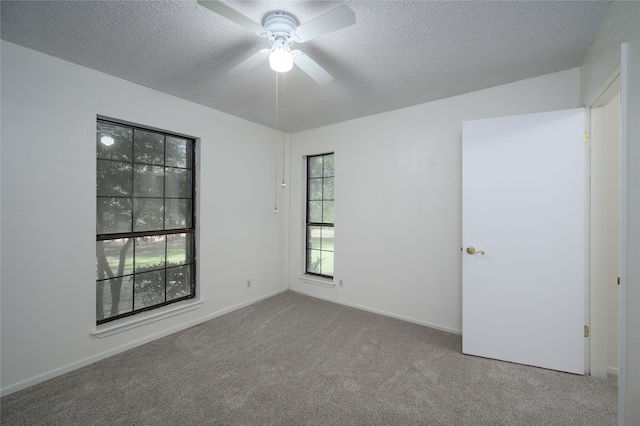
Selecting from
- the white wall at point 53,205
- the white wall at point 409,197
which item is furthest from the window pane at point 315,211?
the white wall at point 53,205

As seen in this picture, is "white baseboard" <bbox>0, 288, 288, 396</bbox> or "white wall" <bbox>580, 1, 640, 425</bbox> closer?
"white wall" <bbox>580, 1, 640, 425</bbox>

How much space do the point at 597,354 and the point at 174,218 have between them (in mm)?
4116

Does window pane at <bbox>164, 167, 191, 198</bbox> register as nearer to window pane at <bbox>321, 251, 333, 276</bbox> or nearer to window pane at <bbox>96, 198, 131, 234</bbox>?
window pane at <bbox>96, 198, 131, 234</bbox>

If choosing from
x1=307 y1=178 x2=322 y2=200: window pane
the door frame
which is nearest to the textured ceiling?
the door frame

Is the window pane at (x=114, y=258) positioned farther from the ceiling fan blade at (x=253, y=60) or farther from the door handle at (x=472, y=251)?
the door handle at (x=472, y=251)

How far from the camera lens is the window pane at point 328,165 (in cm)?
395

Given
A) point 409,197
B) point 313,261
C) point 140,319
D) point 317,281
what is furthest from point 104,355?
point 409,197

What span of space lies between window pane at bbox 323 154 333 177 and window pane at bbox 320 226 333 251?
2.67ft

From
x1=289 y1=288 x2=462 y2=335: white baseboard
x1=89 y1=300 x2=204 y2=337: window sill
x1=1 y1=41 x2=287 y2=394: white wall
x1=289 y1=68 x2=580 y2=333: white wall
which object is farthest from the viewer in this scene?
x1=289 y1=288 x2=462 y2=335: white baseboard

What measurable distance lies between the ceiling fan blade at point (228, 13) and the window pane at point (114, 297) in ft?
8.33

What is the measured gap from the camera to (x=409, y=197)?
312 cm

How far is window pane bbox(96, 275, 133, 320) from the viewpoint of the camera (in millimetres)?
2465

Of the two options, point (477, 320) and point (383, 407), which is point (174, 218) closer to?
point (383, 407)

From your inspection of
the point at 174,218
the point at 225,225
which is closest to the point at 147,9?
the point at 174,218
